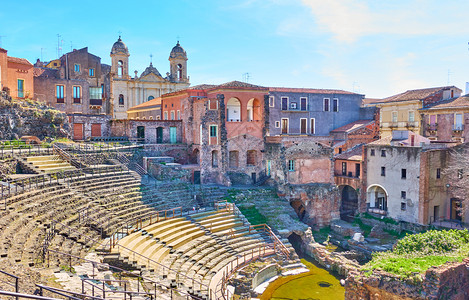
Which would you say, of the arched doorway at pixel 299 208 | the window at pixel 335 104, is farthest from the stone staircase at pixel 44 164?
the window at pixel 335 104

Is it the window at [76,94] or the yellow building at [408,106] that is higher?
the window at [76,94]

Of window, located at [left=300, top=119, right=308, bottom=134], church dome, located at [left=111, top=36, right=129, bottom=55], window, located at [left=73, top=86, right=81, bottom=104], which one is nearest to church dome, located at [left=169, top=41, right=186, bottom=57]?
church dome, located at [left=111, top=36, right=129, bottom=55]

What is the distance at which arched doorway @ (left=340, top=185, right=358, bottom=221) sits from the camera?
3659cm

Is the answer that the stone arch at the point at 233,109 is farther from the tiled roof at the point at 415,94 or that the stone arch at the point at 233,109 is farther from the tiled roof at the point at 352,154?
the tiled roof at the point at 415,94

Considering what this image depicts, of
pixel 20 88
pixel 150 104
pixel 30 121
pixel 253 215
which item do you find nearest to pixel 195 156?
pixel 253 215

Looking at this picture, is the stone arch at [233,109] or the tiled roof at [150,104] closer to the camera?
the stone arch at [233,109]

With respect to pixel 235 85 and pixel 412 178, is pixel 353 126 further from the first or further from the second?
Answer: pixel 235 85

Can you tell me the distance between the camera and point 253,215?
95.3 feet

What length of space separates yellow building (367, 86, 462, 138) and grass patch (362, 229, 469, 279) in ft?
64.3

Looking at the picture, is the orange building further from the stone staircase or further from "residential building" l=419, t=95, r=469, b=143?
"residential building" l=419, t=95, r=469, b=143

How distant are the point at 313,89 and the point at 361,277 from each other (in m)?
30.8

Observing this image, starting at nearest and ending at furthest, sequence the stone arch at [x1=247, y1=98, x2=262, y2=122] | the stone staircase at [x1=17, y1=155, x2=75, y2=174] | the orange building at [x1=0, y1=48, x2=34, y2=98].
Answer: the stone staircase at [x1=17, y1=155, x2=75, y2=174]
the orange building at [x1=0, y1=48, x2=34, y2=98]
the stone arch at [x1=247, y1=98, x2=262, y2=122]

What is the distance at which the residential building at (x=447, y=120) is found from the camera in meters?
33.6

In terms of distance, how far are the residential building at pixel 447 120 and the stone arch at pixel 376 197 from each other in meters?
7.35
